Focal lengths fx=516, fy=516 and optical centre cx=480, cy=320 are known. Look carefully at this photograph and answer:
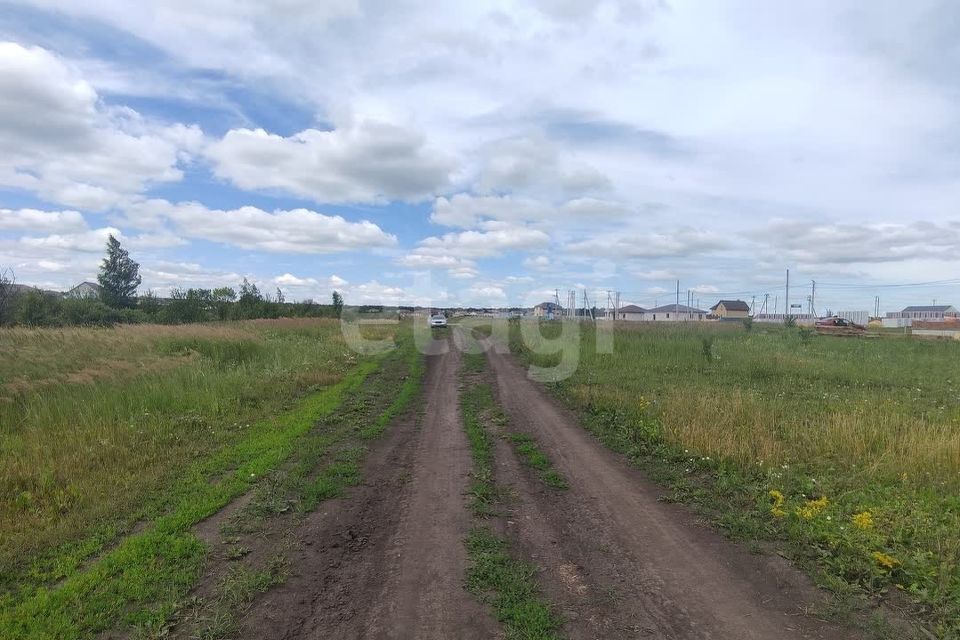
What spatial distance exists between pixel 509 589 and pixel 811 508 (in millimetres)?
3251

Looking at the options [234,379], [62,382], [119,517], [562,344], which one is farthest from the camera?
[562,344]

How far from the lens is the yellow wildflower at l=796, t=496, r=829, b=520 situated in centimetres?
480

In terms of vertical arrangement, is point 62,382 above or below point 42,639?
above

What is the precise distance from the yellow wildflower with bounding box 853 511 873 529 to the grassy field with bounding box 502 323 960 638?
1 centimetres

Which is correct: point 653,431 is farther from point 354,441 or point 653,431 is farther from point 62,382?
point 62,382

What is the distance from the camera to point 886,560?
153 inches

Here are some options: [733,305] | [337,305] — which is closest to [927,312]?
[733,305]

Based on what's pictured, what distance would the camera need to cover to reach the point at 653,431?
7977 mm

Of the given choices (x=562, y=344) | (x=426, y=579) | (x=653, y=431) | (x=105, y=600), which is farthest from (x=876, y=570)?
(x=562, y=344)

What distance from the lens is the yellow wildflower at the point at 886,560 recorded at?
12.7 feet

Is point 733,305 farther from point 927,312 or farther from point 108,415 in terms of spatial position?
point 108,415

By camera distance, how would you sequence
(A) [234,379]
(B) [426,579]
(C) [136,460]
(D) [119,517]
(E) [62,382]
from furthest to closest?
(A) [234,379]
(E) [62,382]
(C) [136,460]
(D) [119,517]
(B) [426,579]

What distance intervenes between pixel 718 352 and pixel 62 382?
19.2m

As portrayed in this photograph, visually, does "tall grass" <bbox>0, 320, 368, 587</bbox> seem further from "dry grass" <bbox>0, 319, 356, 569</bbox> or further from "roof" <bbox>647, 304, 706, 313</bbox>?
"roof" <bbox>647, 304, 706, 313</bbox>
